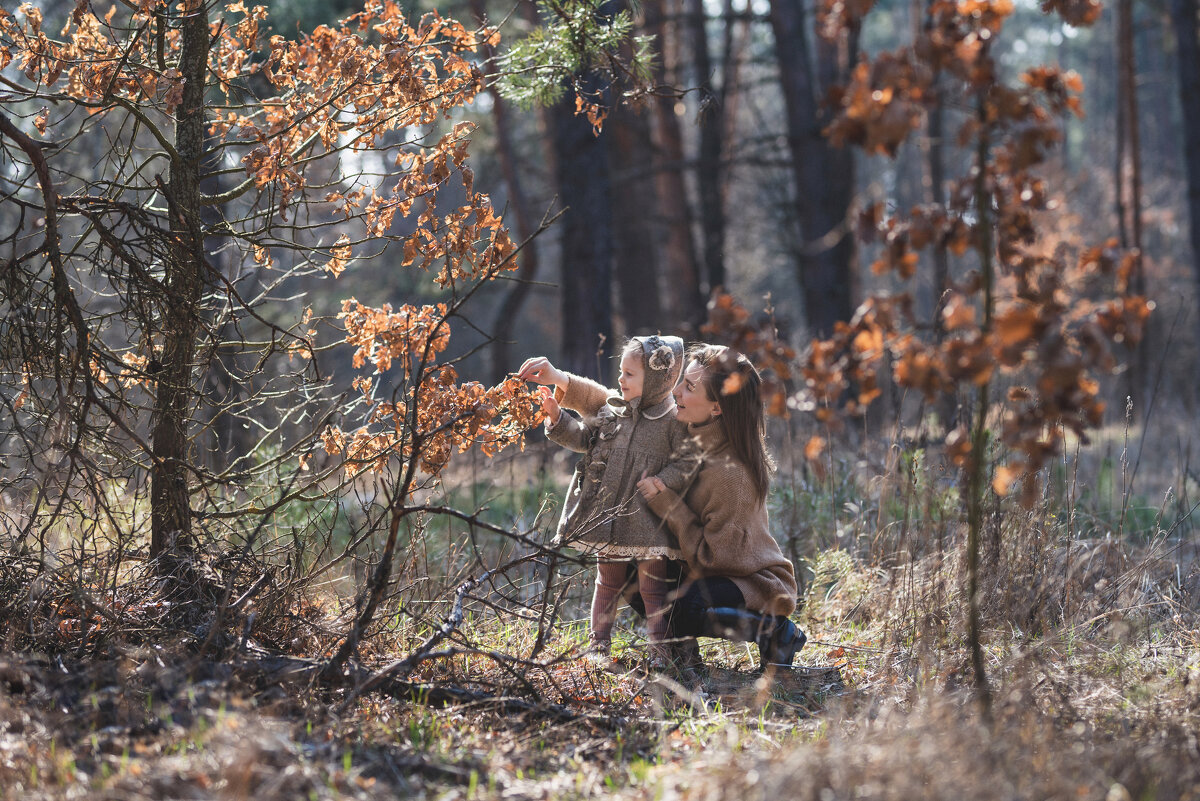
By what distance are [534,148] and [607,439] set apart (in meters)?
16.6

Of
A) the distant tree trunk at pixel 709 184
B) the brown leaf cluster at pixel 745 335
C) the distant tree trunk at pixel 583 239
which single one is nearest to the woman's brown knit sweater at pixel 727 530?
the brown leaf cluster at pixel 745 335

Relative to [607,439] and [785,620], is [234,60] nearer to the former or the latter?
[607,439]

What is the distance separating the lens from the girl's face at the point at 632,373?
3990 millimetres

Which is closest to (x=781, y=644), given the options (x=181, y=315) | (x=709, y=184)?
(x=181, y=315)

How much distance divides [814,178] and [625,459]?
8.06m

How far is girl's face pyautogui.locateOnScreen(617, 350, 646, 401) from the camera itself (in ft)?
13.1

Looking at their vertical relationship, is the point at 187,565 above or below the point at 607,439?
below

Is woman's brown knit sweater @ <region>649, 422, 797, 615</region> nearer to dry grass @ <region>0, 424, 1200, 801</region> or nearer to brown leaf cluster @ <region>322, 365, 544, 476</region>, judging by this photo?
dry grass @ <region>0, 424, 1200, 801</region>

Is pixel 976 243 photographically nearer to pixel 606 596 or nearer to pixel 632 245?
pixel 606 596

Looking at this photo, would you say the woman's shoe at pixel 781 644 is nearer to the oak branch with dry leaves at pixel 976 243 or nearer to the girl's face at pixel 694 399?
the girl's face at pixel 694 399

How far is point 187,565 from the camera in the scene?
3412mm

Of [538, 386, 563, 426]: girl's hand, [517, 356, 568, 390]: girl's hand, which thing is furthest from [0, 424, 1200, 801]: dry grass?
[517, 356, 568, 390]: girl's hand

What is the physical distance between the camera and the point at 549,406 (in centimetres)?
390

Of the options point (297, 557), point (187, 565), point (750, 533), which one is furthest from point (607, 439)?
point (187, 565)
